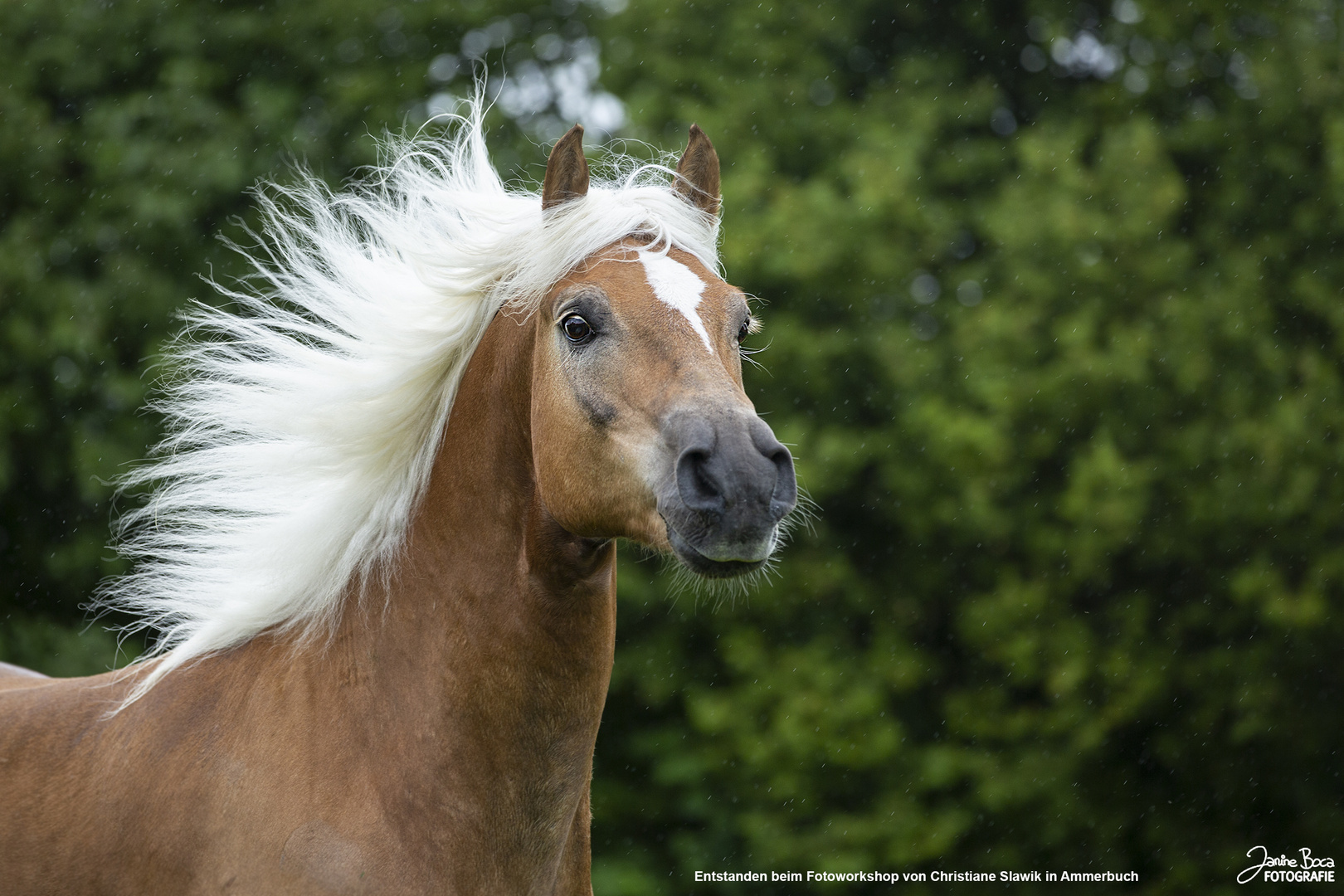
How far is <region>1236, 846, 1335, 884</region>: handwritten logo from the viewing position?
10.7 m

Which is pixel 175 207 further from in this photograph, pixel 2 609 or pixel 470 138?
pixel 470 138

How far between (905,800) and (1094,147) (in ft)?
24.9

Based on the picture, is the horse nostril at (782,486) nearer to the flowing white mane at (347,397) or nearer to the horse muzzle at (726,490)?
the horse muzzle at (726,490)

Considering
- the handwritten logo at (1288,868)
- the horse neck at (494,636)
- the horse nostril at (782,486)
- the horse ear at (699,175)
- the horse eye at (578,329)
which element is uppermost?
the horse ear at (699,175)

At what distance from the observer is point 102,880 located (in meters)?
2.80

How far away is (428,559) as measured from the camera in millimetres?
2943

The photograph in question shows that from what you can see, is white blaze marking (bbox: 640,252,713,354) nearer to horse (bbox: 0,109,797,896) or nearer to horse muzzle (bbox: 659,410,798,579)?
horse (bbox: 0,109,797,896)

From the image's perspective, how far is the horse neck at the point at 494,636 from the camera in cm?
275

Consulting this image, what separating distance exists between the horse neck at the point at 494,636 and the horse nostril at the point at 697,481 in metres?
0.48

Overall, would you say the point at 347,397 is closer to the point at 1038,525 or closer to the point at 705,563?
the point at 705,563

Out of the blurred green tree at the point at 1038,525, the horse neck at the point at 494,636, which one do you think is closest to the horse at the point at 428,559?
the horse neck at the point at 494,636

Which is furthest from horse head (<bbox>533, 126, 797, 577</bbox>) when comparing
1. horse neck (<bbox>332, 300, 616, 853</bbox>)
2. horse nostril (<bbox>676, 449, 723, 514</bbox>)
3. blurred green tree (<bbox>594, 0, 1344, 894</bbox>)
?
blurred green tree (<bbox>594, 0, 1344, 894</bbox>)

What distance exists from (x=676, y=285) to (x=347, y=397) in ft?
3.27

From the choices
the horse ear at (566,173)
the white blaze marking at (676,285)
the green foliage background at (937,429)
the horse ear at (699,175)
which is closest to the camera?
the white blaze marking at (676,285)
